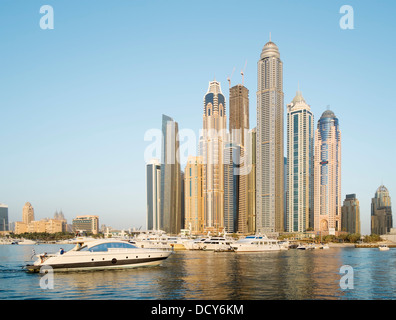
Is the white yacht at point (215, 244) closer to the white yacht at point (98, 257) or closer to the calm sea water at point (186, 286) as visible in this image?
the white yacht at point (98, 257)

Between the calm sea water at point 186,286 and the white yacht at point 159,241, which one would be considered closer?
the calm sea water at point 186,286

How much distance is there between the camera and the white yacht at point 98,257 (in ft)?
152

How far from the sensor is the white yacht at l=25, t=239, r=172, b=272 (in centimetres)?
4631

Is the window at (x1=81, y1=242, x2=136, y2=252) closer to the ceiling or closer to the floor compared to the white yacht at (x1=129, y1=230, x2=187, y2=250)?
closer to the ceiling

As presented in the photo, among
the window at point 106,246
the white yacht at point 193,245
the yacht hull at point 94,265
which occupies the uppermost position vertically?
the window at point 106,246

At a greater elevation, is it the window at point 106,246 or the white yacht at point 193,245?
the window at point 106,246

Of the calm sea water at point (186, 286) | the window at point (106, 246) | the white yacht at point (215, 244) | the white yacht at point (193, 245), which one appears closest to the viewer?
the calm sea water at point (186, 286)

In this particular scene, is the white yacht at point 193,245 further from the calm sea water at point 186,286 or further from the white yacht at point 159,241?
the calm sea water at point 186,286

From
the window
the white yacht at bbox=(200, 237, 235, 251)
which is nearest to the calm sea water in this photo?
the window

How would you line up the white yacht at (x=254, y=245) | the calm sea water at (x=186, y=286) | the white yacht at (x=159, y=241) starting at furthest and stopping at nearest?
the white yacht at (x=159, y=241)
the white yacht at (x=254, y=245)
the calm sea water at (x=186, y=286)

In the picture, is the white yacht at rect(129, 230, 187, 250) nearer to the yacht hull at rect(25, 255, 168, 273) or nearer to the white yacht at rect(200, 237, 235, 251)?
the white yacht at rect(200, 237, 235, 251)

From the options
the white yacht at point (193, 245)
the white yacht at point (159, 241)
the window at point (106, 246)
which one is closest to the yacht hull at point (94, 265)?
the window at point (106, 246)
